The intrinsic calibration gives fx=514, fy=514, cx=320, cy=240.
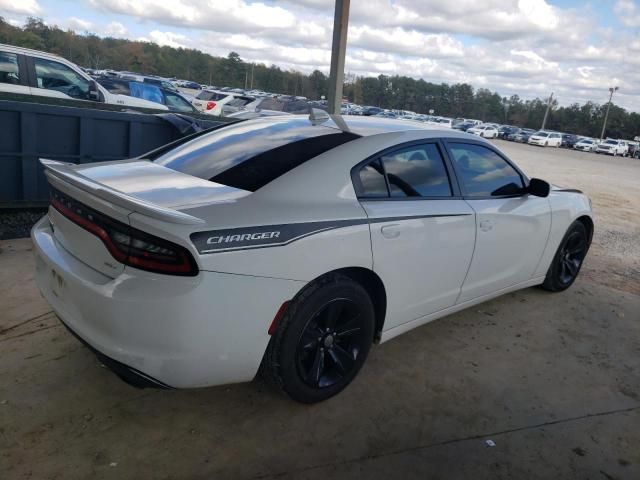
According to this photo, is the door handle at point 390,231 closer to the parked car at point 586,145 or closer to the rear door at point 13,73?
the rear door at point 13,73

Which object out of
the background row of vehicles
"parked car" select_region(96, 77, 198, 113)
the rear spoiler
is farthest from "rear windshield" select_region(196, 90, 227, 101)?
the rear spoiler

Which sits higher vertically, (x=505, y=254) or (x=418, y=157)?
(x=418, y=157)

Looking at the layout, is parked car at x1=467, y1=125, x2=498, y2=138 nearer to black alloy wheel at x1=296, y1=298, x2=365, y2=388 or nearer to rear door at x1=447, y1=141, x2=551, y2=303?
rear door at x1=447, y1=141, x2=551, y2=303

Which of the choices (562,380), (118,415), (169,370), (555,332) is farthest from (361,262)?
(555,332)

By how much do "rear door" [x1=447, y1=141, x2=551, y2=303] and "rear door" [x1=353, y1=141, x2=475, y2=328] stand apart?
0.47ft

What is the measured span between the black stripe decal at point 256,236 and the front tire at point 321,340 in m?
0.29

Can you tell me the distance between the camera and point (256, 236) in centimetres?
234

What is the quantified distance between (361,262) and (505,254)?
1.62 meters

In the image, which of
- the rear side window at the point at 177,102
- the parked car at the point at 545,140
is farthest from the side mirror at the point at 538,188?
the parked car at the point at 545,140

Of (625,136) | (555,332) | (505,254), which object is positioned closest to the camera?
(505,254)

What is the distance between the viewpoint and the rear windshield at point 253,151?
277cm

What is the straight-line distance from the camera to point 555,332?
4184mm

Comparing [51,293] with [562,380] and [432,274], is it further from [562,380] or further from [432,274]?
[562,380]

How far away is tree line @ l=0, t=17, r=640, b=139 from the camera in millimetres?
85750
